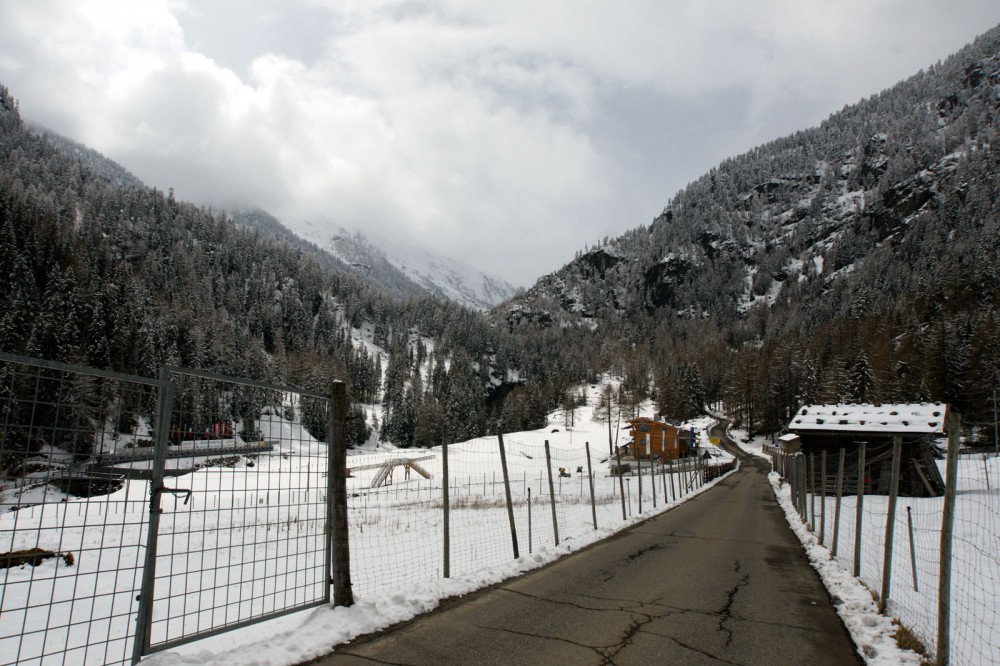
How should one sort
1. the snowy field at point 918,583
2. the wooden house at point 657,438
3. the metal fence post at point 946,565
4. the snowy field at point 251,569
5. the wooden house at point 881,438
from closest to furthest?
the metal fence post at point 946,565
the snowy field at point 251,569
the snowy field at point 918,583
the wooden house at point 881,438
the wooden house at point 657,438

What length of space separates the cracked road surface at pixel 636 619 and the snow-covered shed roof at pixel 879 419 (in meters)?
19.8

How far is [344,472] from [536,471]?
47.7 meters

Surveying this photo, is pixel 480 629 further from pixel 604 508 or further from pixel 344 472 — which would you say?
pixel 604 508

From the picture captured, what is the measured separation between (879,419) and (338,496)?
30.5 metres

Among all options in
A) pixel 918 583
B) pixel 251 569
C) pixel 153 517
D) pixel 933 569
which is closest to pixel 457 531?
pixel 251 569

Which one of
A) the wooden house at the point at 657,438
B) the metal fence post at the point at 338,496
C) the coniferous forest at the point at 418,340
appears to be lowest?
the wooden house at the point at 657,438

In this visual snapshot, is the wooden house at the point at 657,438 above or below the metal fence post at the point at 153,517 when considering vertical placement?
below

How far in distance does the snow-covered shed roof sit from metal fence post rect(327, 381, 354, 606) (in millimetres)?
28201

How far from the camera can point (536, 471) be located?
172 ft

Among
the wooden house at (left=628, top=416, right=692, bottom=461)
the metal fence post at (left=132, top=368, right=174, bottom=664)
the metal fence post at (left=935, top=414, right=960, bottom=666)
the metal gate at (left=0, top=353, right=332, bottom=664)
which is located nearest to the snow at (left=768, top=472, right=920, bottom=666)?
the metal fence post at (left=935, top=414, right=960, bottom=666)

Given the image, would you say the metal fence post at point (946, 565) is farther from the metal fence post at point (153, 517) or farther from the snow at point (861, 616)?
the metal fence post at point (153, 517)

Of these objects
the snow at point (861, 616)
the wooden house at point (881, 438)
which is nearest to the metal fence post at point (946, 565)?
the snow at point (861, 616)

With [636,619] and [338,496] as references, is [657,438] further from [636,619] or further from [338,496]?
A: [338,496]

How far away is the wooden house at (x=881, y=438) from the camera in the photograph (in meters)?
24.6
